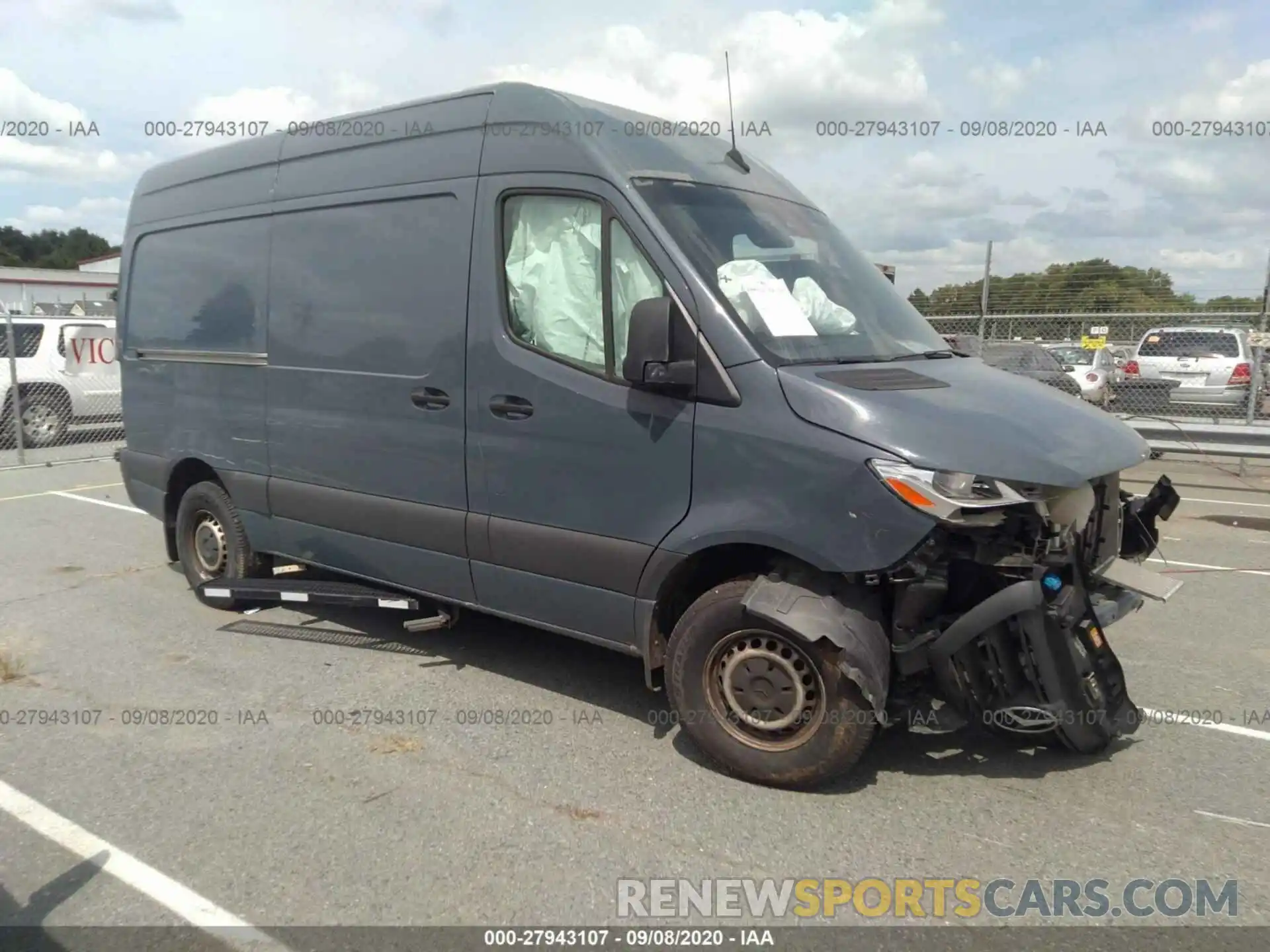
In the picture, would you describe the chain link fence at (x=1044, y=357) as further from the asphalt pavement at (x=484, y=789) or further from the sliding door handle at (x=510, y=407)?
the sliding door handle at (x=510, y=407)

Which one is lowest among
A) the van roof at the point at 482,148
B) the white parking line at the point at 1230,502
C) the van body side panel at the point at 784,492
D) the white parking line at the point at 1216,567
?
the white parking line at the point at 1216,567

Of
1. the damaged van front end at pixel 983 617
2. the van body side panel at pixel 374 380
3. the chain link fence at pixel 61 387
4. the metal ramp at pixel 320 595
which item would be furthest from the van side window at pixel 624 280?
the chain link fence at pixel 61 387

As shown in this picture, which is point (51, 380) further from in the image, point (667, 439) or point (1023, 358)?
point (1023, 358)

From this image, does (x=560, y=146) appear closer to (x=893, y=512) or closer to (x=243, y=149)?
(x=893, y=512)

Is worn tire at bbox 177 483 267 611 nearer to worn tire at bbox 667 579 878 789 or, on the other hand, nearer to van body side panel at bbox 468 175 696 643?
van body side panel at bbox 468 175 696 643

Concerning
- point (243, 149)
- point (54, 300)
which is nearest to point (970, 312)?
point (243, 149)

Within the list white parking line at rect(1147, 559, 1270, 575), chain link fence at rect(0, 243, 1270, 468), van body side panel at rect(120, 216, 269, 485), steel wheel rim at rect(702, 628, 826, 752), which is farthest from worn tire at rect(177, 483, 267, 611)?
chain link fence at rect(0, 243, 1270, 468)

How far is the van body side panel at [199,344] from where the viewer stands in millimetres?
5586

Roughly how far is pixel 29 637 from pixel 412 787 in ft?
10.8

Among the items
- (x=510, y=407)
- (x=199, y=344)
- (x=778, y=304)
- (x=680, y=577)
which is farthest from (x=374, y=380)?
(x=778, y=304)

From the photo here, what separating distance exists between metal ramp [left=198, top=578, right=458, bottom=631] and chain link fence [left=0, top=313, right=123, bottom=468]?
361 inches

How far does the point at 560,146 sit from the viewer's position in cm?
415

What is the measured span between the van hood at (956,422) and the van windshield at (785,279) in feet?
Result: 0.62

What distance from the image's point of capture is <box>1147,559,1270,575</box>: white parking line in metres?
7.15
